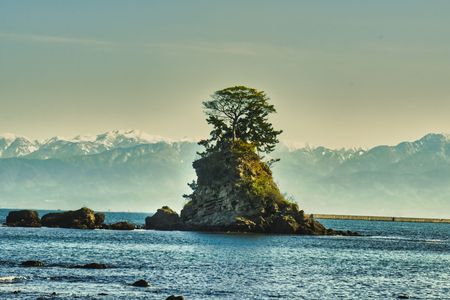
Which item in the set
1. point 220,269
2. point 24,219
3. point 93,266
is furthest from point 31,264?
point 24,219

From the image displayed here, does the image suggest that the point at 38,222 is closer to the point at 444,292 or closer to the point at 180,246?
the point at 180,246

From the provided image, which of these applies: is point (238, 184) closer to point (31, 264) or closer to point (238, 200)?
point (238, 200)

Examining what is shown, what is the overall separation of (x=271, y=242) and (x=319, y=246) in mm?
7728

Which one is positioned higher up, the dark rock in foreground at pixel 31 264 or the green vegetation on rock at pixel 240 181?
the green vegetation on rock at pixel 240 181

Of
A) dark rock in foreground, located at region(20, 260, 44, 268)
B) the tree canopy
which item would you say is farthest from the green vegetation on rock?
dark rock in foreground, located at region(20, 260, 44, 268)

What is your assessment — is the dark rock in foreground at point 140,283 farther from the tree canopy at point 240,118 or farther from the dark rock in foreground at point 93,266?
the tree canopy at point 240,118

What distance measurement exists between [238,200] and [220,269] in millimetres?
70958

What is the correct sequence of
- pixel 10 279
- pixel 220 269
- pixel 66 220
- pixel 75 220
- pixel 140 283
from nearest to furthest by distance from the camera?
pixel 140 283
pixel 10 279
pixel 220 269
pixel 75 220
pixel 66 220

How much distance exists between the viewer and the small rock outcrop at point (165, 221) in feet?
588

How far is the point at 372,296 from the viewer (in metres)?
76.7

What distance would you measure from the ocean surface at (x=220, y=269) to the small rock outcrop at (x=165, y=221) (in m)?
26.8

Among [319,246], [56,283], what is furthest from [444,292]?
[319,246]

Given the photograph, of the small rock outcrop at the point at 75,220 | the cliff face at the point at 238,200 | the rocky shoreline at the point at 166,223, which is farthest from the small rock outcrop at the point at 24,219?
the cliff face at the point at 238,200

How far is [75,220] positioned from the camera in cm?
18738
